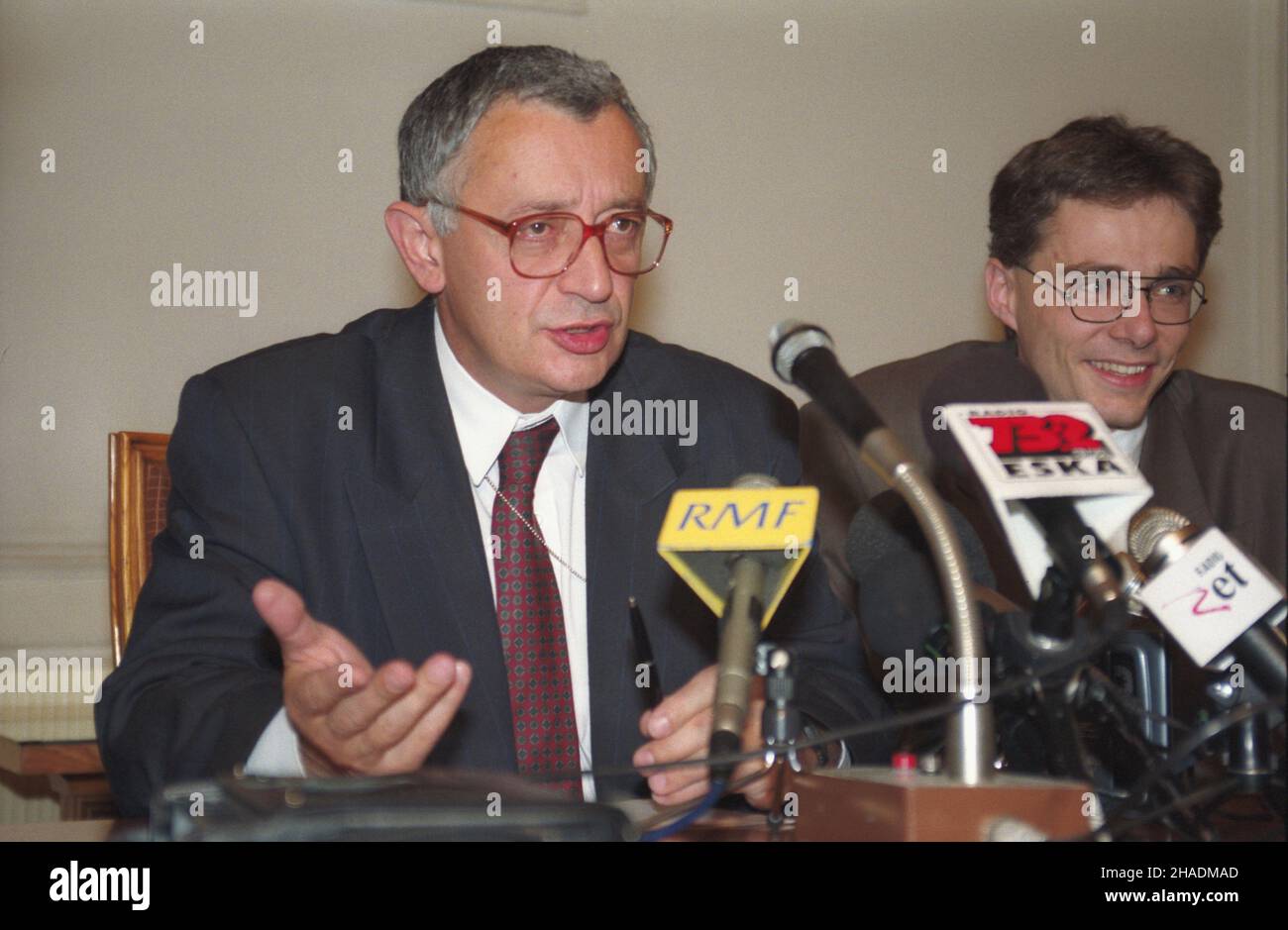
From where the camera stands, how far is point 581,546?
182 centimetres

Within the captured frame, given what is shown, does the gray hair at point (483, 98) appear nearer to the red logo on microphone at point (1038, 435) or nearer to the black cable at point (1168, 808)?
the red logo on microphone at point (1038, 435)

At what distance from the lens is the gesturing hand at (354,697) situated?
1.04 metres

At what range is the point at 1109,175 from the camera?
7.40 feet

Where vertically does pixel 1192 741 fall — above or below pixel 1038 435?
below

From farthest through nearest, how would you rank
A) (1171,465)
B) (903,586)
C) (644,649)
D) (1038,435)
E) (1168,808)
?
(1171,465) → (644,649) → (903,586) → (1038,435) → (1168,808)

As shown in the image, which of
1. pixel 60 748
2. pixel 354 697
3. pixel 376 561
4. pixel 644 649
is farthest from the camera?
pixel 60 748

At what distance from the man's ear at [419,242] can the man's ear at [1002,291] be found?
41.5 inches

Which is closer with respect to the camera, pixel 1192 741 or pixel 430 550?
pixel 1192 741

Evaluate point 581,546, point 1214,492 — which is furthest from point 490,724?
point 1214,492

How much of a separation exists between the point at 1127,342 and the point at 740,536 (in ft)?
4.56

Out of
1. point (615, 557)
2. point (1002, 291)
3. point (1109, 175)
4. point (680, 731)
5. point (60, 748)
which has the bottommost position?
point (60, 748)

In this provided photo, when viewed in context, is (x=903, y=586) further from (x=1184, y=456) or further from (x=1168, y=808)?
(x=1184, y=456)

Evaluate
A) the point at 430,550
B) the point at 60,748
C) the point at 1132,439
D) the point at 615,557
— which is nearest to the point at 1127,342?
the point at 1132,439
